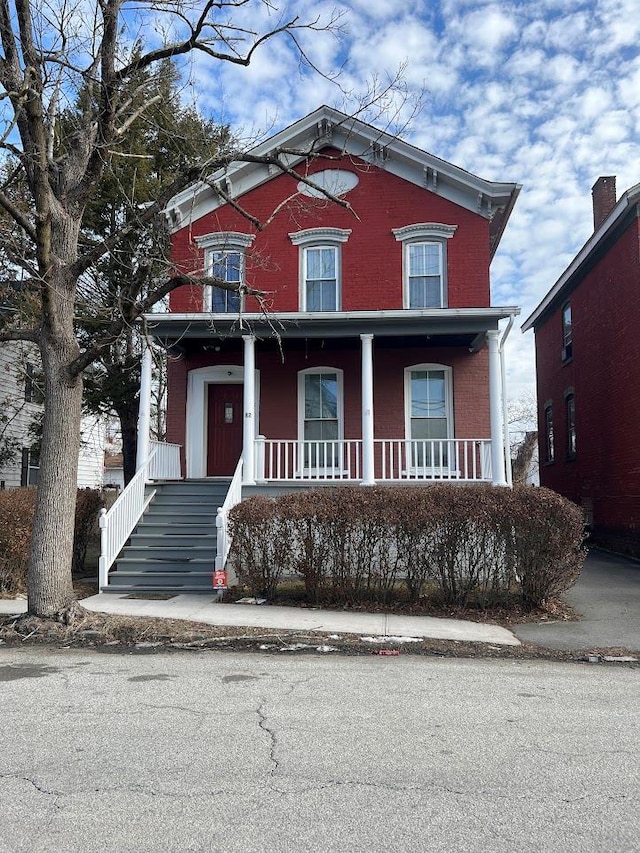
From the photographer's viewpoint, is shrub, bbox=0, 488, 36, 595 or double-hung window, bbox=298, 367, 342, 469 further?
double-hung window, bbox=298, 367, 342, 469

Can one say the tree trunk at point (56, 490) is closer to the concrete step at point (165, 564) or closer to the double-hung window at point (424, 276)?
the concrete step at point (165, 564)

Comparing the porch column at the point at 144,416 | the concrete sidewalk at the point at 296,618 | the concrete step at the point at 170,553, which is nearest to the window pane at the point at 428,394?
the porch column at the point at 144,416

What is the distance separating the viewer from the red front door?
1501 centimetres

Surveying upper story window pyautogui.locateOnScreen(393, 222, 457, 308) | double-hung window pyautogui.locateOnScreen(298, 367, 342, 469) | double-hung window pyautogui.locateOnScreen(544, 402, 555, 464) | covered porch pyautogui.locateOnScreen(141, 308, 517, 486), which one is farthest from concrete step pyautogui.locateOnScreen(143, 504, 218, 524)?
double-hung window pyautogui.locateOnScreen(544, 402, 555, 464)

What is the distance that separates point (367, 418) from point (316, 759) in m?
9.00

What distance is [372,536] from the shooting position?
9000 mm

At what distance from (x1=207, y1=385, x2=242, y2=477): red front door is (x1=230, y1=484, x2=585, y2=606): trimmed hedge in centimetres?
553

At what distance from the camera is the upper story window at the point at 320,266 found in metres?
14.8

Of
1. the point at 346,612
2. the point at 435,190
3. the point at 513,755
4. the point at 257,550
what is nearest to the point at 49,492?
the point at 257,550

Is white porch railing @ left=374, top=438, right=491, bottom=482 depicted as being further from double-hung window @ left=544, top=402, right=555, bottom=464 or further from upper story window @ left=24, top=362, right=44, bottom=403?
double-hung window @ left=544, top=402, right=555, bottom=464

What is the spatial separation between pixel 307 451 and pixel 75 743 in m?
10.4

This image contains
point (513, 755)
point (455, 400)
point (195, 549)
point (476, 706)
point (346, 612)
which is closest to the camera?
point (513, 755)

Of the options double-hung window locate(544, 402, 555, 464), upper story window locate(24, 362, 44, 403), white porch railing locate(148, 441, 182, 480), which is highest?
upper story window locate(24, 362, 44, 403)

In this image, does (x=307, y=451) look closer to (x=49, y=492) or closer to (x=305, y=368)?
(x=305, y=368)
